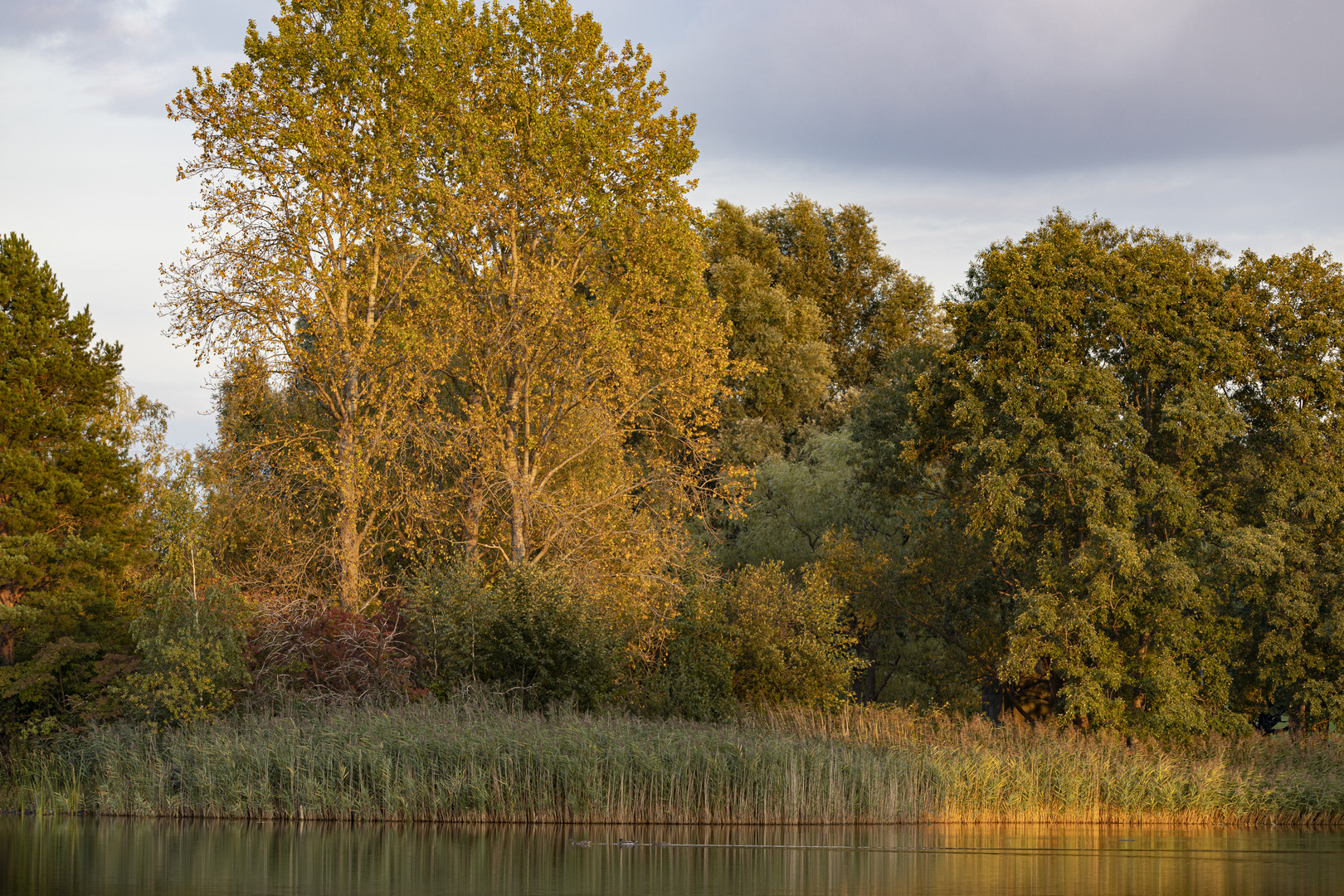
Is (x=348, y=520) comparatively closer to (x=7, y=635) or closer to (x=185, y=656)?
(x=185, y=656)

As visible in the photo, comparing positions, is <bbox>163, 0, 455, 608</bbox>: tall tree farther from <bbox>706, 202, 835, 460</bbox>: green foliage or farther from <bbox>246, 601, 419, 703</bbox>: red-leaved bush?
<bbox>706, 202, 835, 460</bbox>: green foliage

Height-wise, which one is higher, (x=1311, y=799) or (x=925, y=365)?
(x=925, y=365)

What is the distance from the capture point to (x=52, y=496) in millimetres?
34219

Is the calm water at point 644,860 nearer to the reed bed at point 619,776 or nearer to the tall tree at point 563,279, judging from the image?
the reed bed at point 619,776

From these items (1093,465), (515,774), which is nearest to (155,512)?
(515,774)

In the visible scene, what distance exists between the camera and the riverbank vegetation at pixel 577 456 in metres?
32.4

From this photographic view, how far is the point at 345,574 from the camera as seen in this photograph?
1367 inches

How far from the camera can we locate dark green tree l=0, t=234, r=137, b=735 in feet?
107

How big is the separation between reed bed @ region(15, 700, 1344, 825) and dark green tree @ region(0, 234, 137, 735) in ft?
13.5

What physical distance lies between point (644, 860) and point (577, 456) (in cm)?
1952

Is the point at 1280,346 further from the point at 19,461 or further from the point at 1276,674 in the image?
the point at 19,461

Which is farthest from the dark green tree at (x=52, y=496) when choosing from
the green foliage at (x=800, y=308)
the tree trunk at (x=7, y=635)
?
the green foliage at (x=800, y=308)

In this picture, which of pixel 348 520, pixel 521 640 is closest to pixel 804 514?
pixel 348 520

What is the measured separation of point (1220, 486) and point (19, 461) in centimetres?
2903
